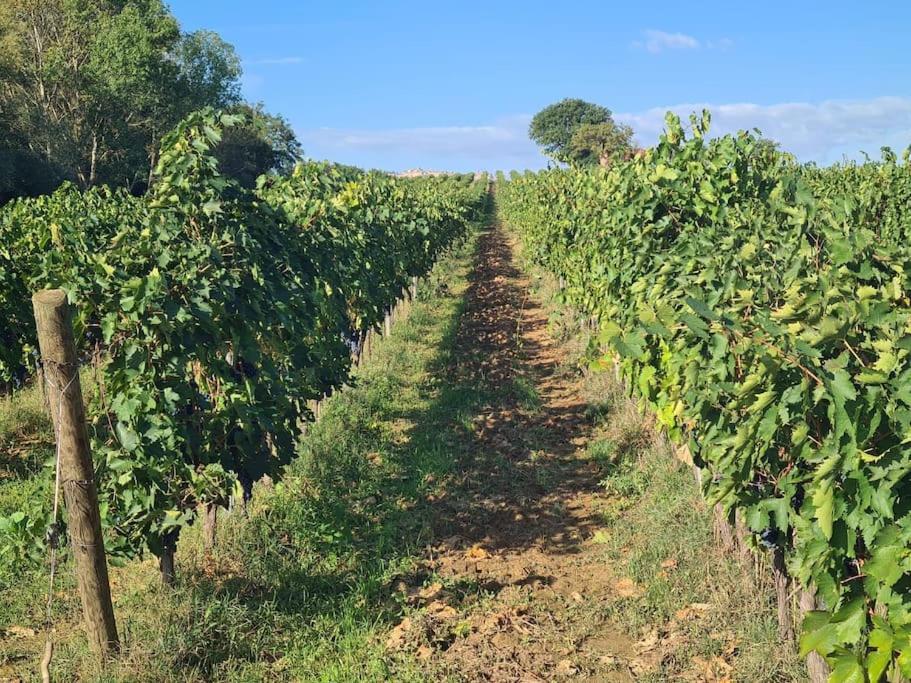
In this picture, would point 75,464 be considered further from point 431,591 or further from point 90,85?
point 90,85

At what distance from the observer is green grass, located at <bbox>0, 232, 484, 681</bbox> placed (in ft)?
14.5

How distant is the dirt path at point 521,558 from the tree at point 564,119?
412ft

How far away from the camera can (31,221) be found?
10875 millimetres

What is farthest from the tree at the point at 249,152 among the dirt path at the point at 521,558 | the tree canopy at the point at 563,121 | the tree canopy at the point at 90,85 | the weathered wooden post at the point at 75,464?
the tree canopy at the point at 563,121

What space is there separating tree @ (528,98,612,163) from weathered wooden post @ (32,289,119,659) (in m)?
131

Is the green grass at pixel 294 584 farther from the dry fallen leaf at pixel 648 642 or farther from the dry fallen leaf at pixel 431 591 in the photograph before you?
the dry fallen leaf at pixel 648 642

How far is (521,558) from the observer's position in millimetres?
5938

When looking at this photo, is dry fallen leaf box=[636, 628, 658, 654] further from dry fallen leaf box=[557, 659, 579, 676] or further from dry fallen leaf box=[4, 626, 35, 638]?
dry fallen leaf box=[4, 626, 35, 638]

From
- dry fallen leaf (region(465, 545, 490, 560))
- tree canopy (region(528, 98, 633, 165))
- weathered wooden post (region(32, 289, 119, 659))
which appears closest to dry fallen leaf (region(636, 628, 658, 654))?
dry fallen leaf (region(465, 545, 490, 560))

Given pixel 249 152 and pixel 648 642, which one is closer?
pixel 648 642

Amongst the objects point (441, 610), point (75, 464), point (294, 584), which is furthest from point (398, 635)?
point (75, 464)

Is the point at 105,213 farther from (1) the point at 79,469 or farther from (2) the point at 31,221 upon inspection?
(1) the point at 79,469

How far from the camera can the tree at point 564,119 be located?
132625 millimetres

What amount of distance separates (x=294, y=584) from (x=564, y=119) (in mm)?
137800
